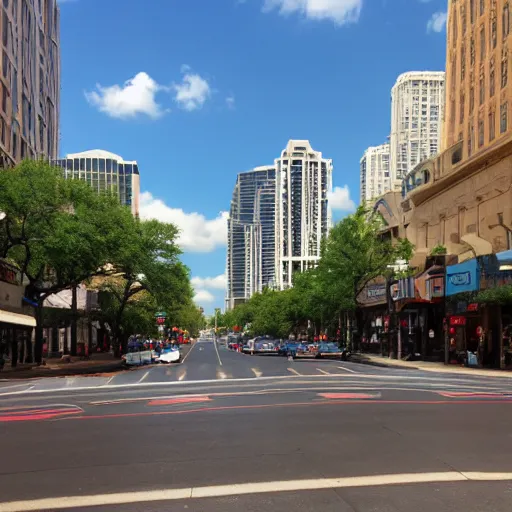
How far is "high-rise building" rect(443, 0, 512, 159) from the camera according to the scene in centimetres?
4266

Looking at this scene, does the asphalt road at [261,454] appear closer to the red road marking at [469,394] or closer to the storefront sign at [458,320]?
the red road marking at [469,394]

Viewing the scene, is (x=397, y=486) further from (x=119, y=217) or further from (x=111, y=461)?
(x=119, y=217)

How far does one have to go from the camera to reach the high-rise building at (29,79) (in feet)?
167

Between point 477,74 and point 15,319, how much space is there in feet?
122

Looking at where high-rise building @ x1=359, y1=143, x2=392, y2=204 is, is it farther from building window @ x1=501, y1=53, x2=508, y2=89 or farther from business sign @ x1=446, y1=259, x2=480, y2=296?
business sign @ x1=446, y1=259, x2=480, y2=296

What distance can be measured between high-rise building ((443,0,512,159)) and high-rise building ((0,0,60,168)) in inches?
1375

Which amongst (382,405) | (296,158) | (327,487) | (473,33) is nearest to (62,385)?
(382,405)

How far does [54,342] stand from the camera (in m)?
58.1

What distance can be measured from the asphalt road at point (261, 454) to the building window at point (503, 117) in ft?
96.2

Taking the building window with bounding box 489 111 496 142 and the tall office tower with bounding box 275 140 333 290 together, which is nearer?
the building window with bounding box 489 111 496 142

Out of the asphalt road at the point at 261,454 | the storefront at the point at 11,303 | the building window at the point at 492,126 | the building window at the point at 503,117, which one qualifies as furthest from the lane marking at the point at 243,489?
the building window at the point at 492,126

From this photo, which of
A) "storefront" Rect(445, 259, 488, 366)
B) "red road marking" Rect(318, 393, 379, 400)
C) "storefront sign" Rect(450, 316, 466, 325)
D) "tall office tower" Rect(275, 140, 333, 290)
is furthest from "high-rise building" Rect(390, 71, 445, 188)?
Answer: "red road marking" Rect(318, 393, 379, 400)

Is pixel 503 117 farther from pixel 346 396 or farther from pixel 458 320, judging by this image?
pixel 346 396

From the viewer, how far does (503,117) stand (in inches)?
1656
